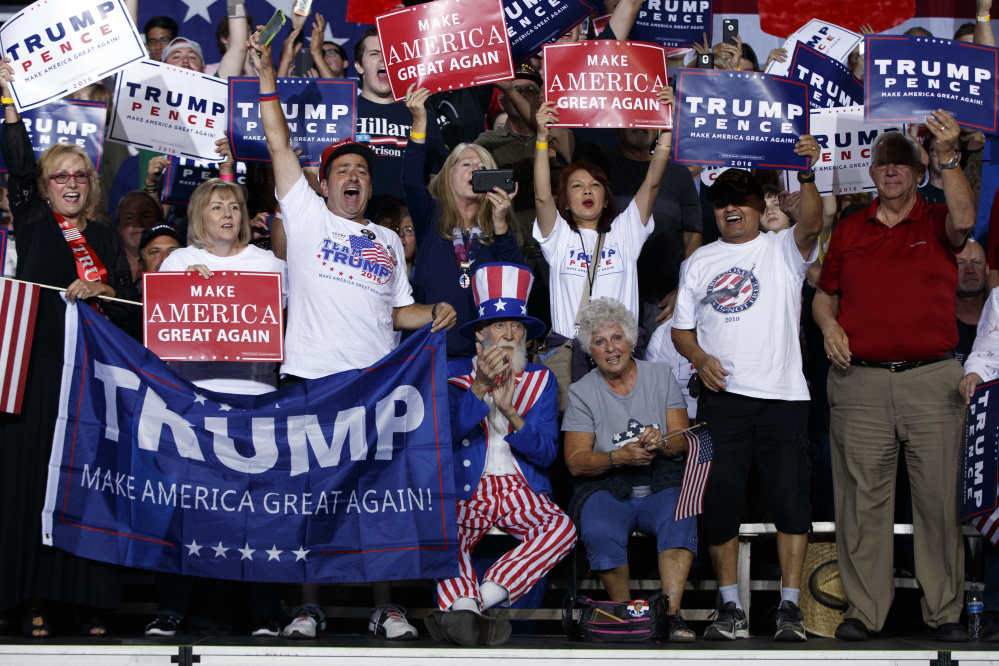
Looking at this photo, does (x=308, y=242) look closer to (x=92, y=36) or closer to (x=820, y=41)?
(x=92, y=36)

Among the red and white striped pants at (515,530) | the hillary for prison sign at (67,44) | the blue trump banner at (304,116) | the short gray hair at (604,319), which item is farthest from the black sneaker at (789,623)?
the hillary for prison sign at (67,44)

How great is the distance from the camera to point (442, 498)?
17.8ft

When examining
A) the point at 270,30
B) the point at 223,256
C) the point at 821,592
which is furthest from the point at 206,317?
→ the point at 821,592

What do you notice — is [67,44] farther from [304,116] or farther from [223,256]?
[223,256]

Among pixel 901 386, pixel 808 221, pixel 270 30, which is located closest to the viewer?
pixel 901 386

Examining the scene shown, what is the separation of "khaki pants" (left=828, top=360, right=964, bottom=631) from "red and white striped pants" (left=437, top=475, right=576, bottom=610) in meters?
1.42

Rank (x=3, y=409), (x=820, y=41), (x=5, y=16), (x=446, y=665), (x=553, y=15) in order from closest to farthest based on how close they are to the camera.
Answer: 1. (x=446, y=665)
2. (x=3, y=409)
3. (x=553, y=15)
4. (x=820, y=41)
5. (x=5, y=16)

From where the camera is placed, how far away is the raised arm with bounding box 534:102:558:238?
245 inches

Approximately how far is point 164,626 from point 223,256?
184 centimetres

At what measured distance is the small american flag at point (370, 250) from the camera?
5.73m

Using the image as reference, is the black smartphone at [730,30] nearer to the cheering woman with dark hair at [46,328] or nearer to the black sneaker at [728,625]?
the black sneaker at [728,625]

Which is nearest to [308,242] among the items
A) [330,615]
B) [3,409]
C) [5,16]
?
[3,409]

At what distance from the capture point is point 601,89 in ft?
21.7

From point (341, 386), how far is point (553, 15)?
3074 millimetres
